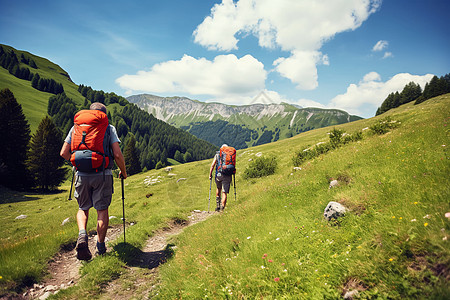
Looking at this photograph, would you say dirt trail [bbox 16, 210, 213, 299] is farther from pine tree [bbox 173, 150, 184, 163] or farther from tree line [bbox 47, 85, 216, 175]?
pine tree [bbox 173, 150, 184, 163]

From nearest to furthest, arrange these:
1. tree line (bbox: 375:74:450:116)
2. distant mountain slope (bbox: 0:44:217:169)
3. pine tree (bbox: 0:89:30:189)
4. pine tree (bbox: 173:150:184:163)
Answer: pine tree (bbox: 0:89:30:189)
tree line (bbox: 375:74:450:116)
distant mountain slope (bbox: 0:44:217:169)
pine tree (bbox: 173:150:184:163)

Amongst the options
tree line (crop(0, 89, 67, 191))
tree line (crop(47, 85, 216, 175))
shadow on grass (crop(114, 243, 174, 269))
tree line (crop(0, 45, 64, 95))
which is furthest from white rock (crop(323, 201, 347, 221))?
tree line (crop(0, 45, 64, 95))

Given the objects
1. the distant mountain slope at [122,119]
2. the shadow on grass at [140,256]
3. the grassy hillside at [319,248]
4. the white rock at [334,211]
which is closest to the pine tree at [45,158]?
the grassy hillside at [319,248]

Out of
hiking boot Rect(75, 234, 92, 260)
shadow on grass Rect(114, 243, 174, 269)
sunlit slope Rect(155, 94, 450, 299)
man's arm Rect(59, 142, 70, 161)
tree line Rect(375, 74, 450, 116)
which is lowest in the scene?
shadow on grass Rect(114, 243, 174, 269)

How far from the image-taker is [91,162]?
547 cm

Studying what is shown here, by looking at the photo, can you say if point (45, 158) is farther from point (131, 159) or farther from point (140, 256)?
point (140, 256)

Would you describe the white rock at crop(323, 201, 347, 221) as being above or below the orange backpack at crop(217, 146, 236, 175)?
below

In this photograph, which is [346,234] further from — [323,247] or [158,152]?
[158,152]

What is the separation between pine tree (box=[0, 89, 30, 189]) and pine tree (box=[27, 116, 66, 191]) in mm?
1329

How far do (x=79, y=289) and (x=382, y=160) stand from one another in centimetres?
1051

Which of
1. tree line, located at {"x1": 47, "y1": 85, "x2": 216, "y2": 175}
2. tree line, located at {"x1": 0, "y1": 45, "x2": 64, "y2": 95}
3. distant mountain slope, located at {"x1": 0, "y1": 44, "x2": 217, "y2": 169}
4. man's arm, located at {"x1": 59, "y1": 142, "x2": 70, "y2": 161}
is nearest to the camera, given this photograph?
man's arm, located at {"x1": 59, "y1": 142, "x2": 70, "y2": 161}

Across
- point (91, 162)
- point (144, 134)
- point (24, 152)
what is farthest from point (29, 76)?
point (91, 162)

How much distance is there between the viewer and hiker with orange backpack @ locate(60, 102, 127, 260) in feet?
17.9

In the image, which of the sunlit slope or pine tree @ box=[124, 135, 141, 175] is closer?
the sunlit slope
